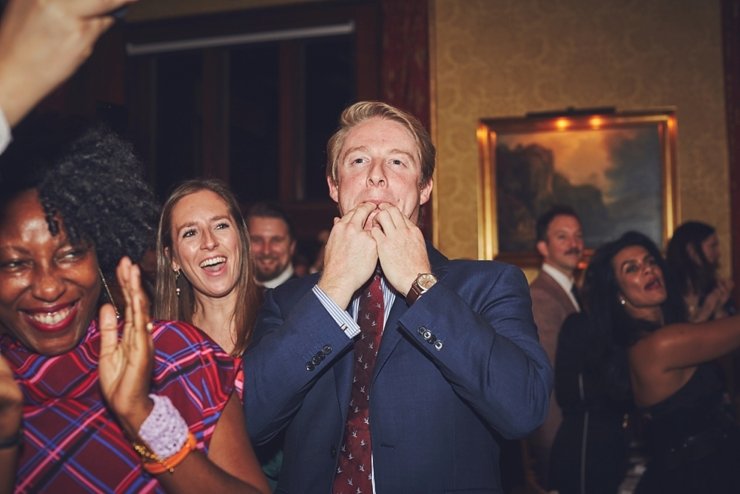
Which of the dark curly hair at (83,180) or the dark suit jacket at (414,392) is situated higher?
the dark curly hair at (83,180)

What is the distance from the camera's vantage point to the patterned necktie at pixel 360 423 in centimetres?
175

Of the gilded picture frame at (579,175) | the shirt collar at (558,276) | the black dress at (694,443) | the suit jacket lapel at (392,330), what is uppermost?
the gilded picture frame at (579,175)

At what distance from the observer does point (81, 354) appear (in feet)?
4.81

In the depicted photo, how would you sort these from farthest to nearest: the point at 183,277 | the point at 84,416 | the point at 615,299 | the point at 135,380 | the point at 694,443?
the point at 615,299, the point at 694,443, the point at 183,277, the point at 84,416, the point at 135,380

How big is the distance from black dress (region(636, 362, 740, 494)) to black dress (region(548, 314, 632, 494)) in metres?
0.17

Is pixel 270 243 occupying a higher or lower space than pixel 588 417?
higher

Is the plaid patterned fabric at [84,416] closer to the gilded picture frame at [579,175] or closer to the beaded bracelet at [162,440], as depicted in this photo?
the beaded bracelet at [162,440]

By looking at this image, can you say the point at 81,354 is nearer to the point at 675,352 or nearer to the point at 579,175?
the point at 675,352

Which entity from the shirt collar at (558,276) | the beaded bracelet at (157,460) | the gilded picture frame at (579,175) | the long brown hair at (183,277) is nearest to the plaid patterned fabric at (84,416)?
the beaded bracelet at (157,460)

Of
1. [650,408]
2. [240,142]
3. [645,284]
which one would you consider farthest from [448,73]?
[650,408]

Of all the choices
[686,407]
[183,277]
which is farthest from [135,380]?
[686,407]

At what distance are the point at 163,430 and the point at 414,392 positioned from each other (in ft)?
2.18

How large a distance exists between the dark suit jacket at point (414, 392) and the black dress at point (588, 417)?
1444 millimetres

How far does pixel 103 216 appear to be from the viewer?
58.1 inches
